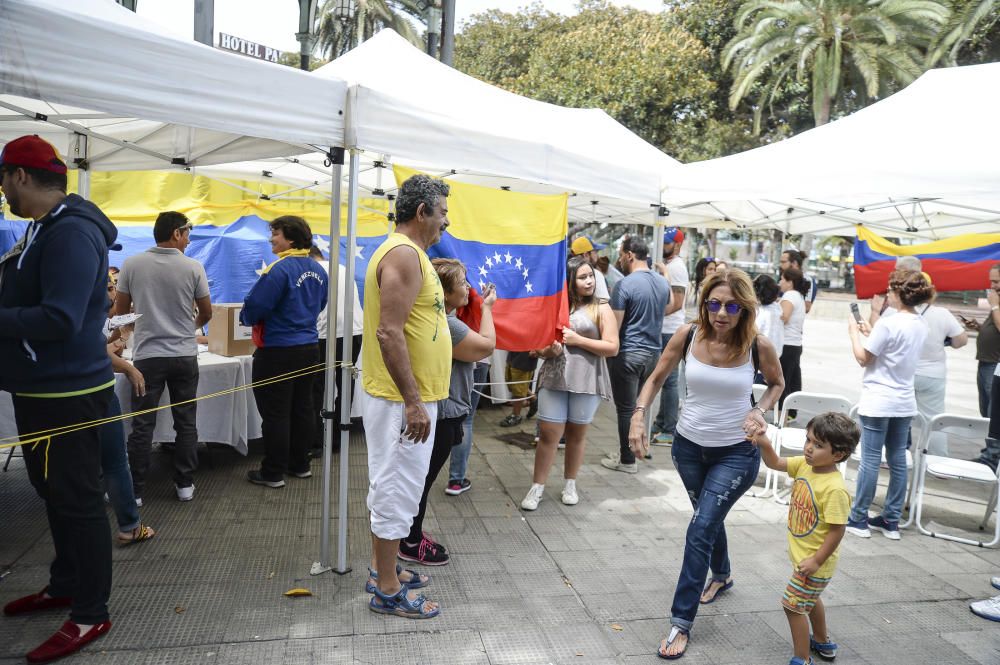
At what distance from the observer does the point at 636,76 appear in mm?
20641

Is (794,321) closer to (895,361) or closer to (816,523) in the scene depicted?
(895,361)

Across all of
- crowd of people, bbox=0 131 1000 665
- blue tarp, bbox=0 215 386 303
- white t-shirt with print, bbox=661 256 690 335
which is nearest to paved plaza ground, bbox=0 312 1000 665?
crowd of people, bbox=0 131 1000 665

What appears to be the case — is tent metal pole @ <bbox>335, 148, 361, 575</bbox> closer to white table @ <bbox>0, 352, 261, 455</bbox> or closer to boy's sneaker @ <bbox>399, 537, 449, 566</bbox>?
boy's sneaker @ <bbox>399, 537, 449, 566</bbox>

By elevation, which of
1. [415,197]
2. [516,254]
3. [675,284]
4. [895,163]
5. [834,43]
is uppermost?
[834,43]

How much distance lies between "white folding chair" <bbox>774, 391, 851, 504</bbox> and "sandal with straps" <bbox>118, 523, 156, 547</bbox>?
4345 millimetres

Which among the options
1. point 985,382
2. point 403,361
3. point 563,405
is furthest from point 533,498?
point 985,382

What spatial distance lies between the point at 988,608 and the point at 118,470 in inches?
180

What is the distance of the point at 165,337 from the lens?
4.29 m

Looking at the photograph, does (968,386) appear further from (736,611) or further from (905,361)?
(736,611)

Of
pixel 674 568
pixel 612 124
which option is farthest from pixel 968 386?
pixel 674 568

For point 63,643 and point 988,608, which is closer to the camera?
point 63,643

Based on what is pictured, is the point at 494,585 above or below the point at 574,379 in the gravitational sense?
below

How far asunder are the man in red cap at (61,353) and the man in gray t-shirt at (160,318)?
4.90 ft

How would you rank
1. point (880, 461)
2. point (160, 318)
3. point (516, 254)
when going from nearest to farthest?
point (160, 318), point (516, 254), point (880, 461)
